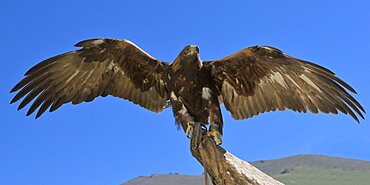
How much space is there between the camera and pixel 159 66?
8242 mm

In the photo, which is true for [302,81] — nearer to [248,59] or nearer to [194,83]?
[248,59]

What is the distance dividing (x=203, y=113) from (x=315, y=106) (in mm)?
1825

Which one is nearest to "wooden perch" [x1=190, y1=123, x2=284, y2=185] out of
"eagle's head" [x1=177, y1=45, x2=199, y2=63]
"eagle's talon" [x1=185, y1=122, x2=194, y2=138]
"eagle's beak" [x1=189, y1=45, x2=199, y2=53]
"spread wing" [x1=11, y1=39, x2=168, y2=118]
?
"eagle's talon" [x1=185, y1=122, x2=194, y2=138]

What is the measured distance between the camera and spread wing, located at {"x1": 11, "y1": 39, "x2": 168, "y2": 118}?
28.0 feet

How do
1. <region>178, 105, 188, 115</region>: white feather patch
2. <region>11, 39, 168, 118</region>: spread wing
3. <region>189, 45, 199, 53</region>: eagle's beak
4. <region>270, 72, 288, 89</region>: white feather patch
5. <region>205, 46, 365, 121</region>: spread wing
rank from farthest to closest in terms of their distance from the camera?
<region>11, 39, 168, 118</region>: spread wing, <region>270, 72, 288, 89</region>: white feather patch, <region>205, 46, 365, 121</region>: spread wing, <region>178, 105, 188, 115</region>: white feather patch, <region>189, 45, 199, 53</region>: eagle's beak

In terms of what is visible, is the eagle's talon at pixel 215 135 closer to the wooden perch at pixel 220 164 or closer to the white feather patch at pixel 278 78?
the wooden perch at pixel 220 164

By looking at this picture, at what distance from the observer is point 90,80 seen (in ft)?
28.9

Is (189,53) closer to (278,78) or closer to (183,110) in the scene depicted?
(183,110)

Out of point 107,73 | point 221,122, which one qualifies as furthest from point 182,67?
point 107,73

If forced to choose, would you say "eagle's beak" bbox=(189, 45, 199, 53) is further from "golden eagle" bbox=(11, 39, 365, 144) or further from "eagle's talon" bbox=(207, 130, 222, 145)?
"eagle's talon" bbox=(207, 130, 222, 145)

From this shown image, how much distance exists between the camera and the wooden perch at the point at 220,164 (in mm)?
7242

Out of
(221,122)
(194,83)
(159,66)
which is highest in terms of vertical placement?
(159,66)

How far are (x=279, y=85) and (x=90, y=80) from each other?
2.96 m

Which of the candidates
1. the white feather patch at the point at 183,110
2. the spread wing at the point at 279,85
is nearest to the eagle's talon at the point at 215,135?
the white feather patch at the point at 183,110
